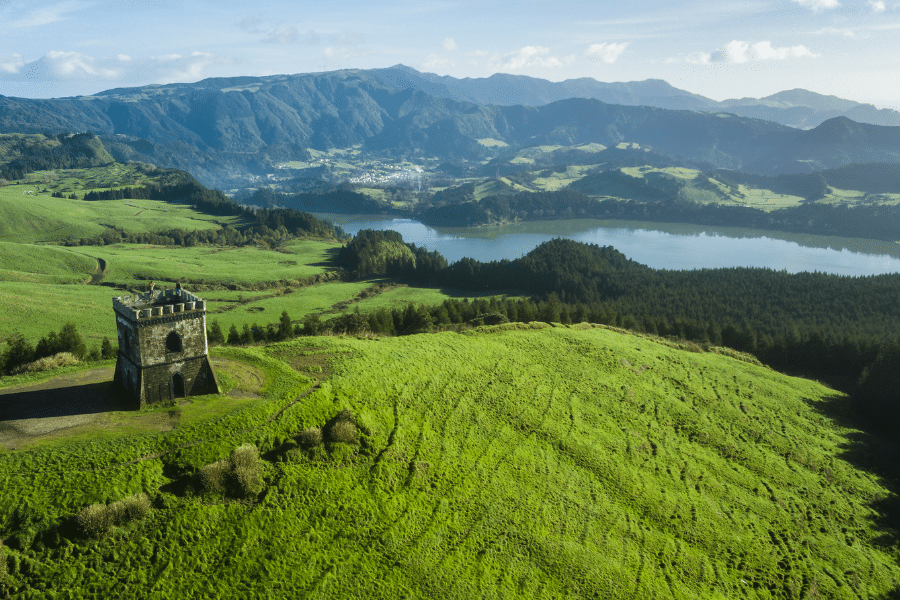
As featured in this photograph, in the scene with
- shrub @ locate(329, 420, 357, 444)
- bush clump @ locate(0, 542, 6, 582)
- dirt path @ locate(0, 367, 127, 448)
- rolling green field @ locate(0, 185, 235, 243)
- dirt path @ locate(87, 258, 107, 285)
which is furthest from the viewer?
rolling green field @ locate(0, 185, 235, 243)

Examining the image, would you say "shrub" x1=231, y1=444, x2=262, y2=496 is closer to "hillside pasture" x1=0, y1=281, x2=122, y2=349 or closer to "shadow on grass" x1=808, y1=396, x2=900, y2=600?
"shadow on grass" x1=808, y1=396, x2=900, y2=600

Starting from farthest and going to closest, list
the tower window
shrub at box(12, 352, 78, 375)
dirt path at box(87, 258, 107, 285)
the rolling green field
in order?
the rolling green field
dirt path at box(87, 258, 107, 285)
shrub at box(12, 352, 78, 375)
the tower window

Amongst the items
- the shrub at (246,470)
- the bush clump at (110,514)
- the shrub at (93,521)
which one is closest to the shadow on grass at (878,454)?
the shrub at (246,470)

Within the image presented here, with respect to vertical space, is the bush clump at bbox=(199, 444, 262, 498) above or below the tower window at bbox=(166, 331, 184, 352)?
below

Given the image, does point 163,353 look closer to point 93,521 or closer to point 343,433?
point 93,521

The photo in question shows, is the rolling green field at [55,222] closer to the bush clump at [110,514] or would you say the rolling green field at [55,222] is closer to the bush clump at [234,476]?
the bush clump at [234,476]

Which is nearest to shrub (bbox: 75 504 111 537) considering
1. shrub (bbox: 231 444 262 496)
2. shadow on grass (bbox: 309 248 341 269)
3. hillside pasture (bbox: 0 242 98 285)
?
shrub (bbox: 231 444 262 496)

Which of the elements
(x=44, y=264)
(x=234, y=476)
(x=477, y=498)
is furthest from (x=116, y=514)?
(x=44, y=264)

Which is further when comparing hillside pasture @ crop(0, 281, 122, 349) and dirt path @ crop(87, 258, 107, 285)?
dirt path @ crop(87, 258, 107, 285)

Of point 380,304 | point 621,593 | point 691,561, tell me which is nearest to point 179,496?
point 621,593
